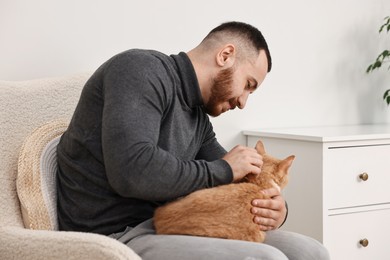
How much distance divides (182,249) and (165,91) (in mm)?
371

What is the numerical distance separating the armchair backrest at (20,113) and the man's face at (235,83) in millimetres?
425

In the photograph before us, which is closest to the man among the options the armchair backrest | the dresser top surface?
the armchair backrest

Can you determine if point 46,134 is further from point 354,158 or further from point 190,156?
point 354,158

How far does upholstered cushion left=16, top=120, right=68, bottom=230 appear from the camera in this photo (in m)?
1.52

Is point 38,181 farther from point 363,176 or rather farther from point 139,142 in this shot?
point 363,176

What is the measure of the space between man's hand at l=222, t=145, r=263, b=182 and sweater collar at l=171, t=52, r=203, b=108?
0.18 meters

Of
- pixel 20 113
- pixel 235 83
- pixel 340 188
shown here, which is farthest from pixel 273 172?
pixel 340 188

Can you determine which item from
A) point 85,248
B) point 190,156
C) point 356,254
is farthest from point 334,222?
point 85,248

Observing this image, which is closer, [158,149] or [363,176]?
[158,149]

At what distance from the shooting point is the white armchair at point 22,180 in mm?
1210

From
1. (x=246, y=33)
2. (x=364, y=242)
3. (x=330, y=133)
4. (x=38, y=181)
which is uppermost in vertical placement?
(x=246, y=33)

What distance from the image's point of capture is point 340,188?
228cm

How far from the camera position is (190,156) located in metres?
1.66

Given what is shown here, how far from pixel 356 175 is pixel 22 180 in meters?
1.30
